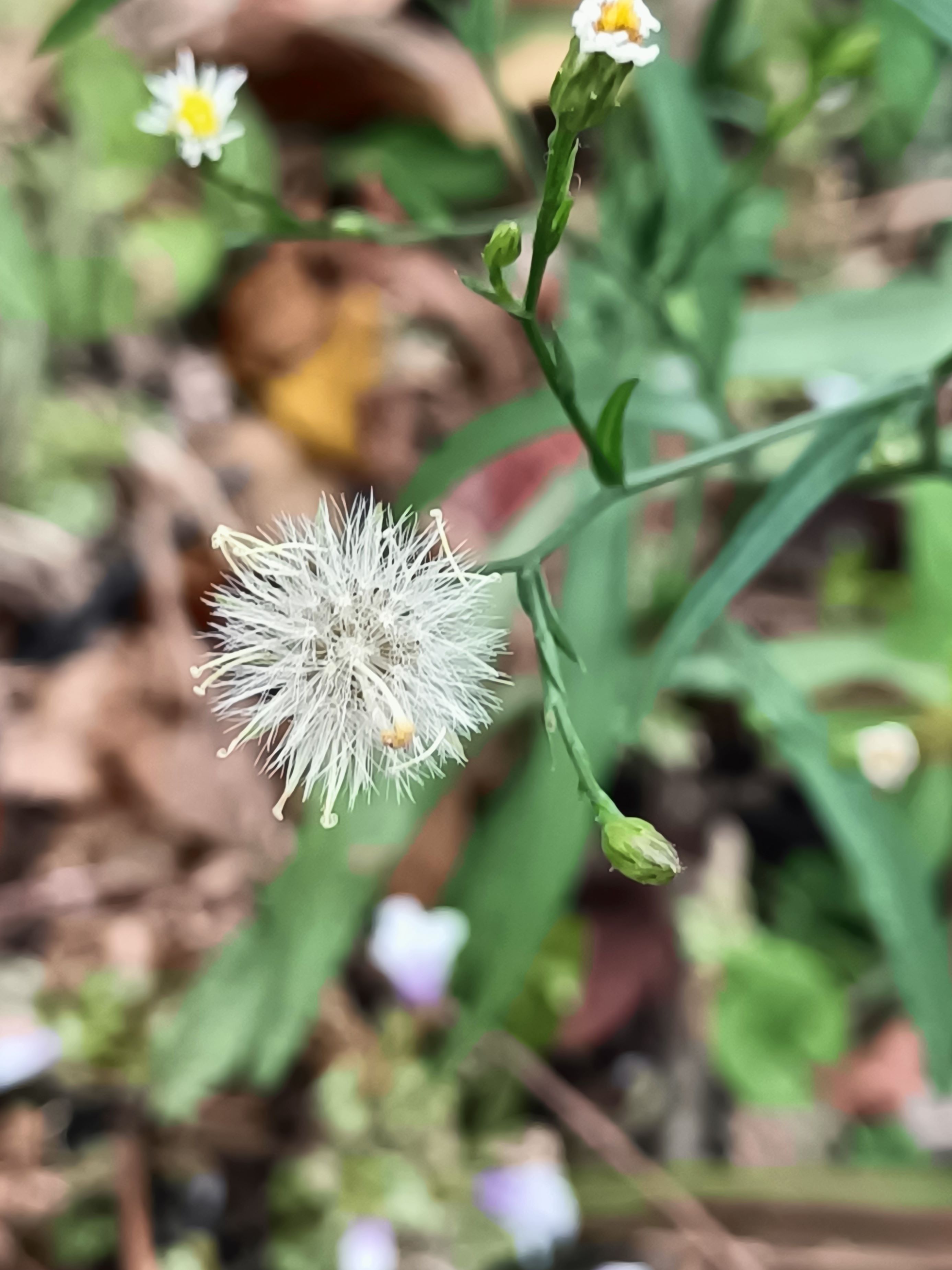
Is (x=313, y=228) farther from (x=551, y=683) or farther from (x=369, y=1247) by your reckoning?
(x=369, y=1247)

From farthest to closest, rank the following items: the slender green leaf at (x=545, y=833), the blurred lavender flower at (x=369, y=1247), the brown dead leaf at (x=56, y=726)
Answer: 1. the brown dead leaf at (x=56, y=726)
2. the blurred lavender flower at (x=369, y=1247)
3. the slender green leaf at (x=545, y=833)

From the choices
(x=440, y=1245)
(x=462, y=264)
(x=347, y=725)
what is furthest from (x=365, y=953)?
(x=462, y=264)

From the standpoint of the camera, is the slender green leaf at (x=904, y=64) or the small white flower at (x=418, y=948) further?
the small white flower at (x=418, y=948)

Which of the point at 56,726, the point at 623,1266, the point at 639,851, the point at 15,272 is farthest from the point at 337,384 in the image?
the point at 623,1266

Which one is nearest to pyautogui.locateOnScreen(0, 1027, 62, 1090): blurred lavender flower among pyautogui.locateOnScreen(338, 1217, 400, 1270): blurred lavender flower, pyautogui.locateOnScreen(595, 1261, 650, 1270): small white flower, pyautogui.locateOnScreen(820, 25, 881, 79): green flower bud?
pyautogui.locateOnScreen(338, 1217, 400, 1270): blurred lavender flower

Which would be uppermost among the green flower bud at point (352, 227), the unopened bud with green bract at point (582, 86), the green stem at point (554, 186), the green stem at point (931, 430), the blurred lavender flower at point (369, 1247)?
the green flower bud at point (352, 227)

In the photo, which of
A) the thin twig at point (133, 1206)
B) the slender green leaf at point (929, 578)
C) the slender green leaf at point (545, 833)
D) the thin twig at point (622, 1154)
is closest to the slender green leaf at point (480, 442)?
the slender green leaf at point (545, 833)

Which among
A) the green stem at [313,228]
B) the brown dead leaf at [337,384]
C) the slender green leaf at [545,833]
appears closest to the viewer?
the green stem at [313,228]

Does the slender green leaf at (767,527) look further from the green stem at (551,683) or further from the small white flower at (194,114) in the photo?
the small white flower at (194,114)
